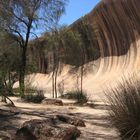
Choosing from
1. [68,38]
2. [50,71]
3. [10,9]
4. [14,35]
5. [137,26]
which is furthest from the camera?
[50,71]

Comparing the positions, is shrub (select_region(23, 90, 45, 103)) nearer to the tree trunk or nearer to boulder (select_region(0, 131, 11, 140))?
the tree trunk

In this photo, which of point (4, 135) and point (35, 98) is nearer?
point (4, 135)

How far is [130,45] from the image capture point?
134 feet

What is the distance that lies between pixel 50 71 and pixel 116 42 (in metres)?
18.4

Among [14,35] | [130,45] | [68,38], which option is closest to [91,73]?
[130,45]

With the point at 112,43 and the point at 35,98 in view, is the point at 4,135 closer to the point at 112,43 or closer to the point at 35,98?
the point at 35,98

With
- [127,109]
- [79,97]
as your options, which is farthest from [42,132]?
[79,97]

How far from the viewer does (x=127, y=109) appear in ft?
32.2

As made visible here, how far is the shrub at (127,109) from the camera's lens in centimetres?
959

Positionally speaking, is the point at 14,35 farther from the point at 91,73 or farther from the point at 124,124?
the point at 124,124

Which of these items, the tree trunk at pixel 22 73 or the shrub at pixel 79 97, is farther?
the tree trunk at pixel 22 73

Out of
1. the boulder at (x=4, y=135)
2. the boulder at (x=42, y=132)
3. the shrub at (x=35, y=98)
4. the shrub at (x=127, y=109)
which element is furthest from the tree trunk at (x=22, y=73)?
the boulder at (x=42, y=132)

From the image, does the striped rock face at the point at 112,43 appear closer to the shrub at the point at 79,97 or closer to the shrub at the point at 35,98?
the shrub at the point at 79,97

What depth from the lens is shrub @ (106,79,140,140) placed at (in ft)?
31.5
